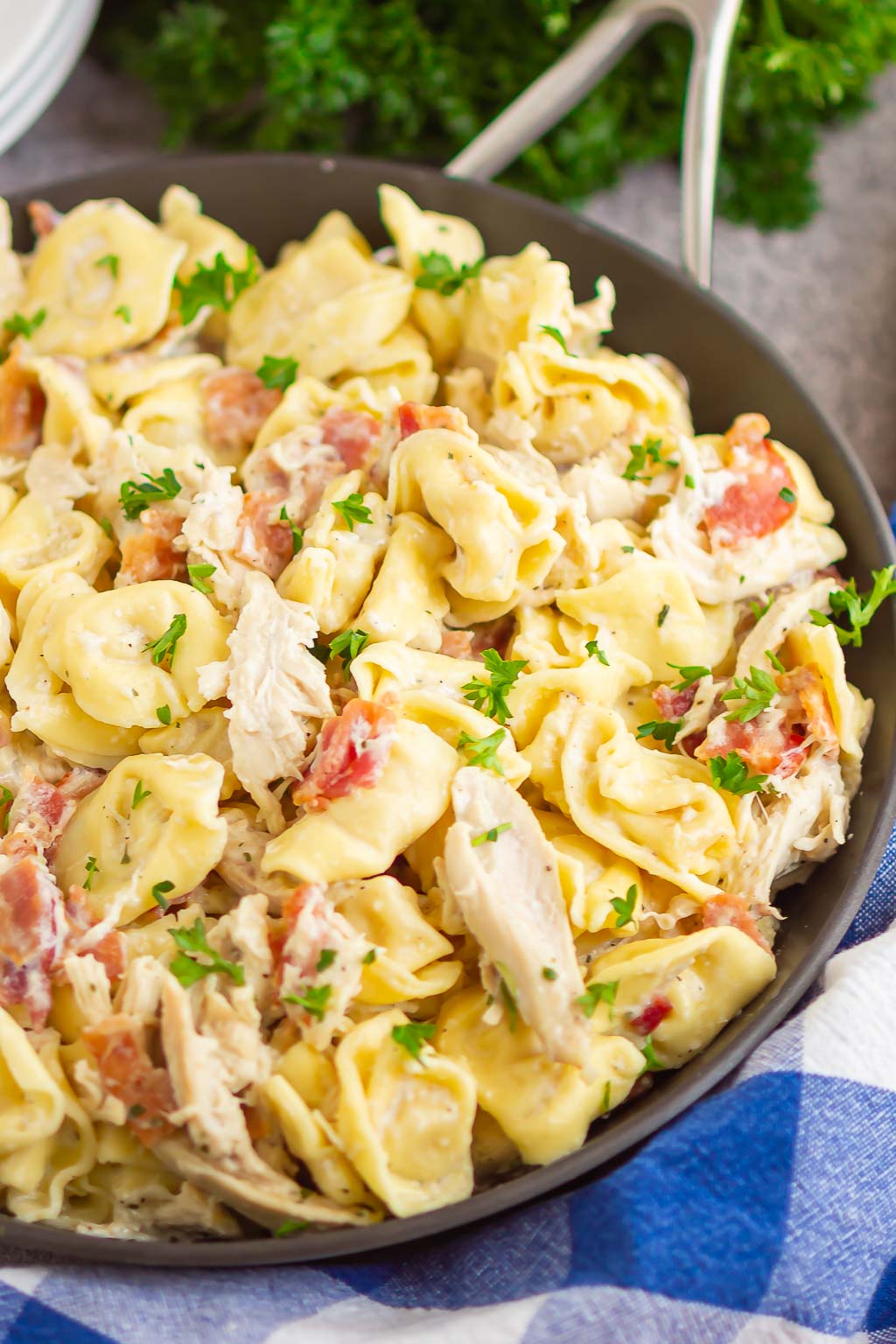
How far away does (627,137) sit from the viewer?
4.21 meters

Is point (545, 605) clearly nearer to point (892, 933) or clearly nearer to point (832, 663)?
point (832, 663)

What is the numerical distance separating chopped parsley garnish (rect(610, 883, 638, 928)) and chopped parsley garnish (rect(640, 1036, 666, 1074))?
0.72 feet

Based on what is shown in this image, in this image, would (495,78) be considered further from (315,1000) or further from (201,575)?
(315,1000)

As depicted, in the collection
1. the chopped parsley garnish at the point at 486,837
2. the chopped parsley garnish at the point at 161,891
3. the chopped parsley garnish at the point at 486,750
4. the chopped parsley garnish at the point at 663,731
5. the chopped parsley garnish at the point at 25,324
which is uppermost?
the chopped parsley garnish at the point at 663,731

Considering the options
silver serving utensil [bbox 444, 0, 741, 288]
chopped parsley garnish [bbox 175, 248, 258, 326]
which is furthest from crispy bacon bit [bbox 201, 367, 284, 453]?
silver serving utensil [bbox 444, 0, 741, 288]

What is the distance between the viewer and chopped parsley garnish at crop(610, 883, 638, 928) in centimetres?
246

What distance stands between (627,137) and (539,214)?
1032mm

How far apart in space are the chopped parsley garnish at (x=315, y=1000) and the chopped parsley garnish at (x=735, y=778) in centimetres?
90

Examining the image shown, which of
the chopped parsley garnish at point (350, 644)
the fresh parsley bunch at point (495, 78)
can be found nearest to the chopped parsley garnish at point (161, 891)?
the chopped parsley garnish at point (350, 644)

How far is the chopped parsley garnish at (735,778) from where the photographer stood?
2.61 m

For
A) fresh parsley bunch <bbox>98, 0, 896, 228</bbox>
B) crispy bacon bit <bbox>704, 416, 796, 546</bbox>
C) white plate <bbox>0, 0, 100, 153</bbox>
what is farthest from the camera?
fresh parsley bunch <bbox>98, 0, 896, 228</bbox>

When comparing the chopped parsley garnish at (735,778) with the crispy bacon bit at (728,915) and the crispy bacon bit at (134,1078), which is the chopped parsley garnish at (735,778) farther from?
the crispy bacon bit at (134,1078)

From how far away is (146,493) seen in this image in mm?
2812

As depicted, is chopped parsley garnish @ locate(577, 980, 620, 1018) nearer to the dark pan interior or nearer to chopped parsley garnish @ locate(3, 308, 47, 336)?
the dark pan interior
